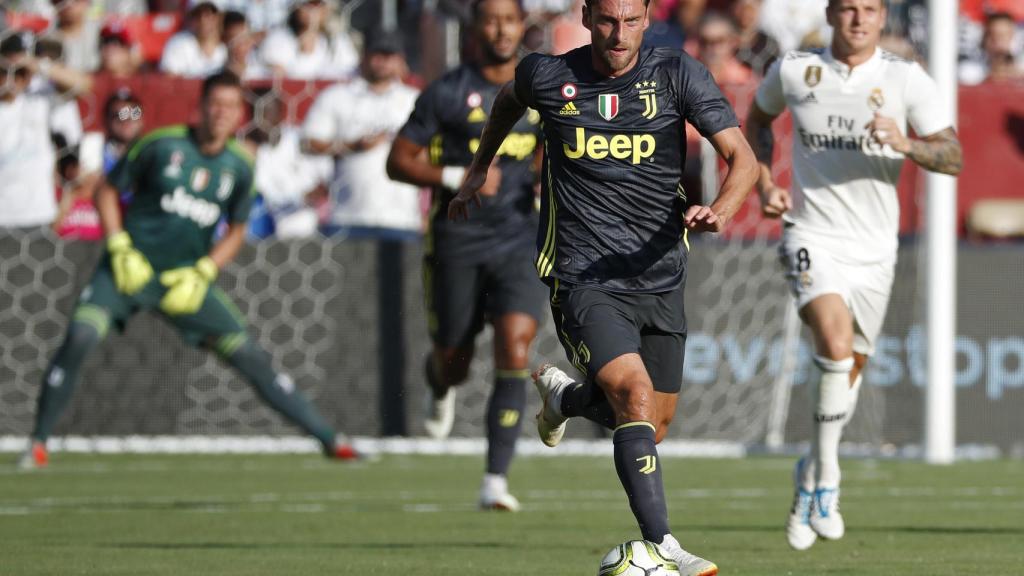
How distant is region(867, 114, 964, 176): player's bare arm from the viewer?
7.57 metres

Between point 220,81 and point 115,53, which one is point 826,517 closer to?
point 220,81

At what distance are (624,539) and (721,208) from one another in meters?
2.46

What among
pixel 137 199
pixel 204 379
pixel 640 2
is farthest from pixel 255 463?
pixel 640 2

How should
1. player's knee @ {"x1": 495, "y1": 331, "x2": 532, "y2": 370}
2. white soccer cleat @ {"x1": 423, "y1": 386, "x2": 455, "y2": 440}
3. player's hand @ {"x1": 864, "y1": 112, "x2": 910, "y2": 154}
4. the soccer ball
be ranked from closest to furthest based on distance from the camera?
the soccer ball, player's hand @ {"x1": 864, "y1": 112, "x2": 910, "y2": 154}, player's knee @ {"x1": 495, "y1": 331, "x2": 532, "y2": 370}, white soccer cleat @ {"x1": 423, "y1": 386, "x2": 455, "y2": 440}

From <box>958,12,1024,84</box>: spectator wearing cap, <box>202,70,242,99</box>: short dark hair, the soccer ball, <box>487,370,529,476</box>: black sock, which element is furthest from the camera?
<box>958,12,1024,84</box>: spectator wearing cap

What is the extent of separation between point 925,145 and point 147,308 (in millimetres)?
5965

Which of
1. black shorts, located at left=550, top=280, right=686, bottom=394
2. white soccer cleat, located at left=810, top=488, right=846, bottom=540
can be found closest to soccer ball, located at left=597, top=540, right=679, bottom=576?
black shorts, located at left=550, top=280, right=686, bottom=394

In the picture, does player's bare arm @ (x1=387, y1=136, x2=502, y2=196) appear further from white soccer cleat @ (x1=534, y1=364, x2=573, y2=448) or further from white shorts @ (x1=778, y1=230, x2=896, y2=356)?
white soccer cleat @ (x1=534, y1=364, x2=573, y2=448)

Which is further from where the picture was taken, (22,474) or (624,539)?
(22,474)

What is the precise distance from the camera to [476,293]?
10.1 meters

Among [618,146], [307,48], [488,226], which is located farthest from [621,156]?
[307,48]

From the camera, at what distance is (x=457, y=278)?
10102mm

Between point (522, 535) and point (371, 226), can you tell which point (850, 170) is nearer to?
point (522, 535)

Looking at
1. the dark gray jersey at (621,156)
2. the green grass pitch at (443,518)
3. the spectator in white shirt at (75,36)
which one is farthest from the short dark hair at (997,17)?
the dark gray jersey at (621,156)
